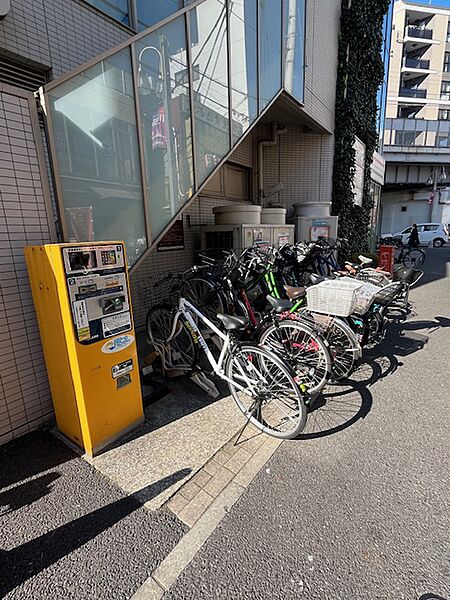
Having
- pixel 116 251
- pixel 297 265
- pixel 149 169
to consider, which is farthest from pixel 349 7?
pixel 116 251

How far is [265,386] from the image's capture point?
2.75 meters

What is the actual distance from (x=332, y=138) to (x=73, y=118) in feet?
28.9

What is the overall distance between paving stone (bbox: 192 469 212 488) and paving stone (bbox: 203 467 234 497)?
0.03 m

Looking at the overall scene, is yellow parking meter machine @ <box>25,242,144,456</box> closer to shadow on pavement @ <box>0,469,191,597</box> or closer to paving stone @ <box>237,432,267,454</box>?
shadow on pavement @ <box>0,469,191,597</box>

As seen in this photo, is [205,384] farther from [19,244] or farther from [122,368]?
[19,244]

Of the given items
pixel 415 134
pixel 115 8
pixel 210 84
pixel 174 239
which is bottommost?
pixel 174 239

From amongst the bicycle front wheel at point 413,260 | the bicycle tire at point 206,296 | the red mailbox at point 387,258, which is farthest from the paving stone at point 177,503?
the bicycle front wheel at point 413,260

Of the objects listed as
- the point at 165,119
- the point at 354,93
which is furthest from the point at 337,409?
the point at 354,93

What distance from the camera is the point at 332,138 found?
31.1ft

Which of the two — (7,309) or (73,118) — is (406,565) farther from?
(73,118)

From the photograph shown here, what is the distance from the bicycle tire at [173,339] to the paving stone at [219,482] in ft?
4.56

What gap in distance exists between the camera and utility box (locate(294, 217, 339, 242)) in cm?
833

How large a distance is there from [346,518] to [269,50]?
23.5 feet

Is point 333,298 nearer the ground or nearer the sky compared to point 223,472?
nearer the sky
